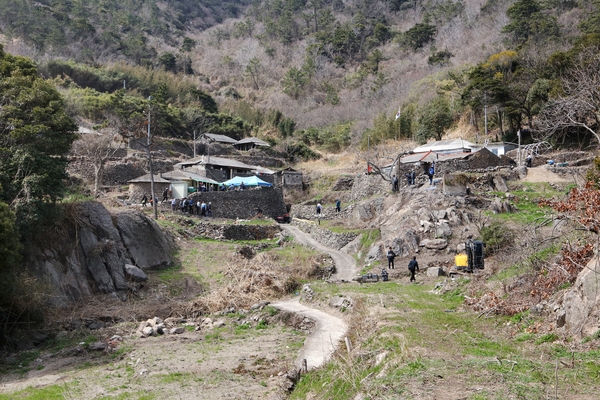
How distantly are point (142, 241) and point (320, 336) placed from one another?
13.6 meters

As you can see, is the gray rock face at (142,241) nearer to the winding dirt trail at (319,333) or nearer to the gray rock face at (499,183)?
the winding dirt trail at (319,333)

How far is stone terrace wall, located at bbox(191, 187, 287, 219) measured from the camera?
36562 mm

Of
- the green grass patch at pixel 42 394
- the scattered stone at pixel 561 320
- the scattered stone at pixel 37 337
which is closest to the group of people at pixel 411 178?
the scattered stone at pixel 561 320

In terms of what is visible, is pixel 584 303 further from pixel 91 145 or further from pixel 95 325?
pixel 91 145

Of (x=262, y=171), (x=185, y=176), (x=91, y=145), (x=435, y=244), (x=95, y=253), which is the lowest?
(x=435, y=244)

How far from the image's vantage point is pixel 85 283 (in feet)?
67.3

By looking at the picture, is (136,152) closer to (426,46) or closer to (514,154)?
(514,154)

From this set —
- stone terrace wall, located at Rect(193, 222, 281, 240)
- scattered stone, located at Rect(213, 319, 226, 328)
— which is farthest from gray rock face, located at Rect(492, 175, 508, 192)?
scattered stone, located at Rect(213, 319, 226, 328)

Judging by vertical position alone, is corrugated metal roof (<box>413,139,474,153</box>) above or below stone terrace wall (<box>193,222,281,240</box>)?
above

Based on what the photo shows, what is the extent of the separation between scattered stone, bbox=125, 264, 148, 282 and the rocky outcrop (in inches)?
7.6

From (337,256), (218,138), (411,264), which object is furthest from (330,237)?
(218,138)

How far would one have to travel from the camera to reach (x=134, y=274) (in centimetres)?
2220

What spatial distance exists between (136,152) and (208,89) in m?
56.5

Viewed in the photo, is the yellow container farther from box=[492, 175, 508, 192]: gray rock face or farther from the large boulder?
the large boulder
